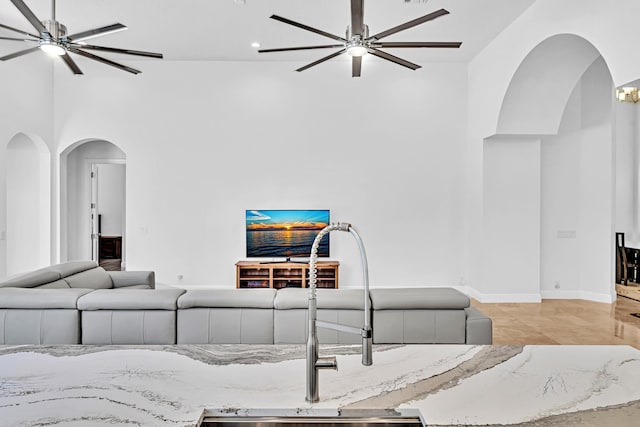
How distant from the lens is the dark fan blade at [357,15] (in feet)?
10.3

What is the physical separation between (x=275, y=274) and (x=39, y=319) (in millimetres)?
3921

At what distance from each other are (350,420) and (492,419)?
0.33m

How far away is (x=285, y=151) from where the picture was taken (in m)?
7.03

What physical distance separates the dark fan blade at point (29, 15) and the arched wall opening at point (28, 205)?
4050mm

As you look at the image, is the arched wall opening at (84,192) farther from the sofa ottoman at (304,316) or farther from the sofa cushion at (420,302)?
the sofa cushion at (420,302)

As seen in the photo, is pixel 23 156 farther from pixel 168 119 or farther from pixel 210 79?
pixel 210 79

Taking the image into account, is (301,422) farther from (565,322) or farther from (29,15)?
(565,322)

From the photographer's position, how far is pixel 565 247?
6664mm

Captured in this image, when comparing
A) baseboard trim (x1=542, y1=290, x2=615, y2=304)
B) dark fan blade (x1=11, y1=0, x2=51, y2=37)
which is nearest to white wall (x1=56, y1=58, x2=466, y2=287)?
baseboard trim (x1=542, y1=290, x2=615, y2=304)

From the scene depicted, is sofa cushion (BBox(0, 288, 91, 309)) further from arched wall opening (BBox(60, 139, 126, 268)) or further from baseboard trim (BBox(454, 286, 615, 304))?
arched wall opening (BBox(60, 139, 126, 268))

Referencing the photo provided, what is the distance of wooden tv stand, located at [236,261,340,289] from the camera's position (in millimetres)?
6574

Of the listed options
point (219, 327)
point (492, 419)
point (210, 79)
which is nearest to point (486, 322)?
point (219, 327)

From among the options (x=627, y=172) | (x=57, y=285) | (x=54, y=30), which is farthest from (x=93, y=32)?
(x=627, y=172)

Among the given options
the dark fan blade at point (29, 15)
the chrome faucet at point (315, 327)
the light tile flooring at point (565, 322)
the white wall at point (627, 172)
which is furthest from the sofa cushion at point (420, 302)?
the white wall at point (627, 172)
